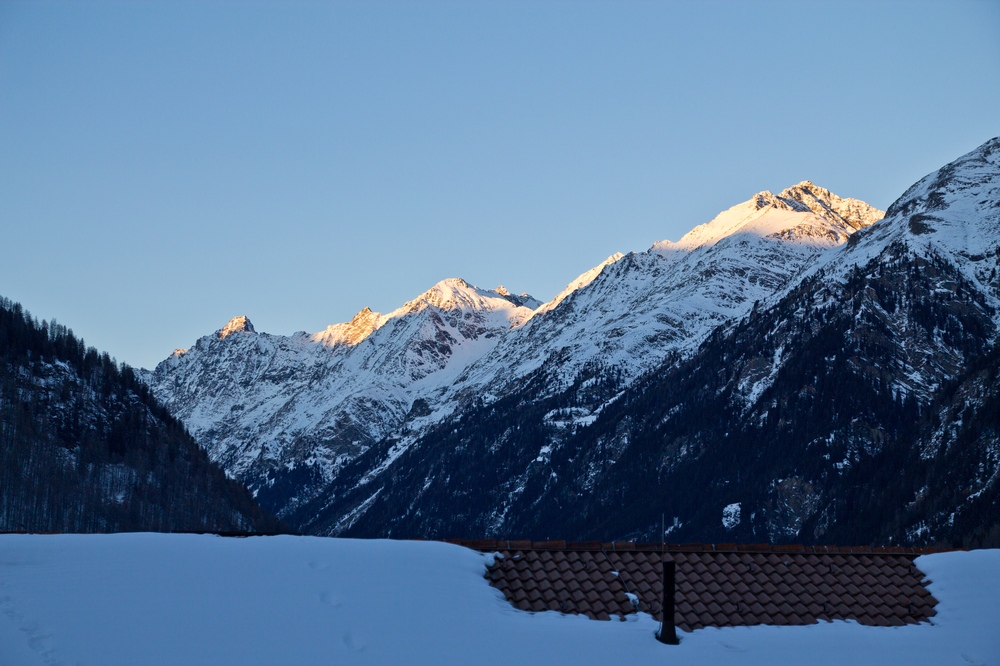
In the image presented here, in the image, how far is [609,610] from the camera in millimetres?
35594

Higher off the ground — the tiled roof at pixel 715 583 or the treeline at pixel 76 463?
the treeline at pixel 76 463

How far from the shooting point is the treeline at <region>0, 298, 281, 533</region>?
16112 cm

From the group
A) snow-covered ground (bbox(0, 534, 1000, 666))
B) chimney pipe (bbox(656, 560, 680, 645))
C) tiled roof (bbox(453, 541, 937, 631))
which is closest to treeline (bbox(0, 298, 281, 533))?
snow-covered ground (bbox(0, 534, 1000, 666))

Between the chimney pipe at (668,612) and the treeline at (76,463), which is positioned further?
the treeline at (76,463)

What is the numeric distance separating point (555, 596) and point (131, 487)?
154m

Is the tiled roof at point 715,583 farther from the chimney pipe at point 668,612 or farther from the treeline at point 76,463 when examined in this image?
the treeline at point 76,463

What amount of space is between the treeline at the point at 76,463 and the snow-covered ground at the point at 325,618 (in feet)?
415

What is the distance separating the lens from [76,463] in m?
176

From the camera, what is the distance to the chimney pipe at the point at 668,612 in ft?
111

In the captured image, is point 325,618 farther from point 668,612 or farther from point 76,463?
point 76,463

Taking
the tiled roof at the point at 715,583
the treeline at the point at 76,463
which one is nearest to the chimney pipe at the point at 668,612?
the tiled roof at the point at 715,583

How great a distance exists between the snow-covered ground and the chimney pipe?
0.36 metres

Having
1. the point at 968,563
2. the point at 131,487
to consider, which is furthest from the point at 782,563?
the point at 131,487

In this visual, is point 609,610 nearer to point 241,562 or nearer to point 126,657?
point 241,562
